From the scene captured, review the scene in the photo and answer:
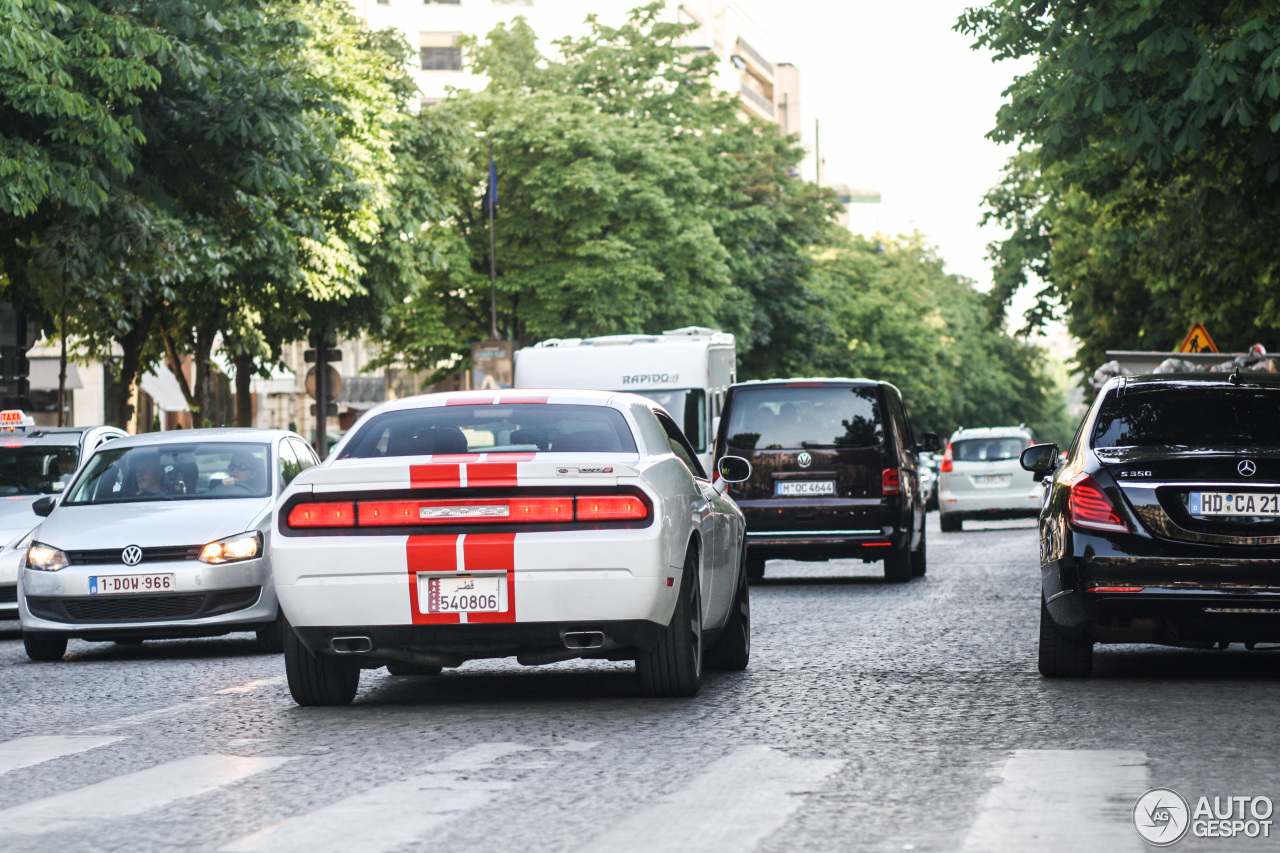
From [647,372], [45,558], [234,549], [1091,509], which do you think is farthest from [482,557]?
[647,372]

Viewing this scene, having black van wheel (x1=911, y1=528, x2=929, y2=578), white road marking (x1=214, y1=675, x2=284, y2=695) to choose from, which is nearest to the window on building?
black van wheel (x1=911, y1=528, x2=929, y2=578)

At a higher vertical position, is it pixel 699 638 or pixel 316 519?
pixel 316 519

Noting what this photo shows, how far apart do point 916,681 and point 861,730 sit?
6.39ft

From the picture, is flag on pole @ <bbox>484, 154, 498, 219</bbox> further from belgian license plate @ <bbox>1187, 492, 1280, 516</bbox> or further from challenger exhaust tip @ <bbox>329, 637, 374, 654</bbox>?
challenger exhaust tip @ <bbox>329, 637, 374, 654</bbox>

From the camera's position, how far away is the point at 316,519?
28.7 ft

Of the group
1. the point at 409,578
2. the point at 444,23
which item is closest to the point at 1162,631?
the point at 409,578

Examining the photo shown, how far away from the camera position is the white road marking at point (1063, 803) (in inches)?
228

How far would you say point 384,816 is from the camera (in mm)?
6359

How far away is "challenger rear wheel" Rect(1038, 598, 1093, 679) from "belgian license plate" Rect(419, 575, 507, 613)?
294 centimetres

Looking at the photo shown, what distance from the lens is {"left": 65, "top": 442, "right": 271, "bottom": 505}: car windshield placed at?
1384cm

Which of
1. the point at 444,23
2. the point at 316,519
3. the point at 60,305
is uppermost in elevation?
the point at 444,23

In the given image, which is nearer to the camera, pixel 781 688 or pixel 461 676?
pixel 781 688

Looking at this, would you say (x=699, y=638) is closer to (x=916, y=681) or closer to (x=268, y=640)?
(x=916, y=681)

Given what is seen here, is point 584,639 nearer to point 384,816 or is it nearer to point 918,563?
point 384,816
